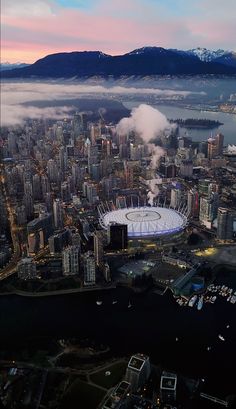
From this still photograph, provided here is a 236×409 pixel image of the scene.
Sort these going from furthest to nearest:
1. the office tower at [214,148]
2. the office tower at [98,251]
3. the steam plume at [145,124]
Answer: the steam plume at [145,124], the office tower at [214,148], the office tower at [98,251]

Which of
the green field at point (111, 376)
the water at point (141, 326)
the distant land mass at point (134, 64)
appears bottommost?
the green field at point (111, 376)

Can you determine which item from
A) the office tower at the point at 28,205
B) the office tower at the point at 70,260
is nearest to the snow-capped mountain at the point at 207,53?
the office tower at the point at 28,205

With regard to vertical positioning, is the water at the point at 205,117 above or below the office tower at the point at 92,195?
above

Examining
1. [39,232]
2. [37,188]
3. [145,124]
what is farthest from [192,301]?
[145,124]

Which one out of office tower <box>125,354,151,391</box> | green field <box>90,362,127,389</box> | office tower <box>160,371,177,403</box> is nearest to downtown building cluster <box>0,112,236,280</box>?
green field <box>90,362,127,389</box>

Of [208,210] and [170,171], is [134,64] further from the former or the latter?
[208,210]

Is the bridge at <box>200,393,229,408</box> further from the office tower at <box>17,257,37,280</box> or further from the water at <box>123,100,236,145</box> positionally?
the water at <box>123,100,236,145</box>

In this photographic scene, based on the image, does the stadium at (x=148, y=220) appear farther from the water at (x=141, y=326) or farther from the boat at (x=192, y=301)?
the boat at (x=192, y=301)

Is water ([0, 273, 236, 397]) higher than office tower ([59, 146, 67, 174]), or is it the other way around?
office tower ([59, 146, 67, 174])
